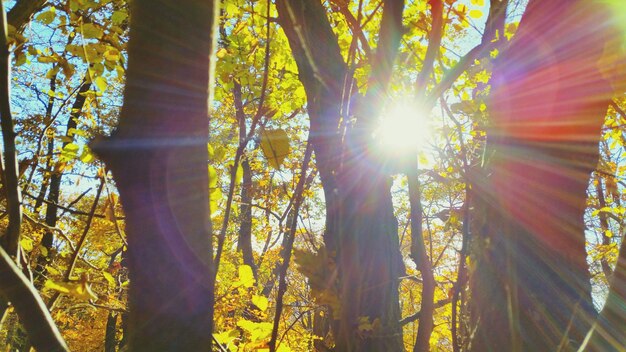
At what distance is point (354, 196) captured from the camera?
1218 mm

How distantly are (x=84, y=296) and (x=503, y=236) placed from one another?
3.63 ft

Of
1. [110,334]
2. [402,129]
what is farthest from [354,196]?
[110,334]

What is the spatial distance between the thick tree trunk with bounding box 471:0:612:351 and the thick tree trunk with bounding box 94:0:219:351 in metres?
0.96

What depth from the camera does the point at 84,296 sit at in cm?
60

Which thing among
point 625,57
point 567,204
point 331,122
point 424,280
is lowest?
point 424,280

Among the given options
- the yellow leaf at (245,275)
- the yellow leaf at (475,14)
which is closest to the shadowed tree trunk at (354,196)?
the yellow leaf at (245,275)

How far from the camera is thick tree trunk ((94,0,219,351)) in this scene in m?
0.57

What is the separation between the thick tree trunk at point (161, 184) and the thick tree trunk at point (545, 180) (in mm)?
964

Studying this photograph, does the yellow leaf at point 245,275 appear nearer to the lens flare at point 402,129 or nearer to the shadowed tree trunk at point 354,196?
the shadowed tree trunk at point 354,196

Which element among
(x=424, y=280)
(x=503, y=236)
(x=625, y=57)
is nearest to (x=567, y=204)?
(x=503, y=236)

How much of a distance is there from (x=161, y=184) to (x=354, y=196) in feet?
2.39

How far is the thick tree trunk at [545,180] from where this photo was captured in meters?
1.23

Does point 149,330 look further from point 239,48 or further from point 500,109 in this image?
point 239,48

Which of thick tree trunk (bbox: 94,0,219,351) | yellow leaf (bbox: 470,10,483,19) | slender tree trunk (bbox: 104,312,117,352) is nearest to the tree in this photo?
thick tree trunk (bbox: 94,0,219,351)
